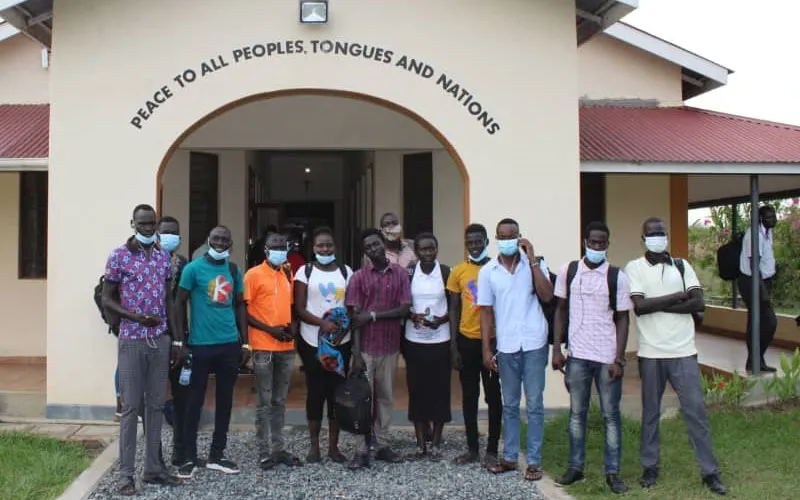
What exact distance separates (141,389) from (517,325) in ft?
8.97

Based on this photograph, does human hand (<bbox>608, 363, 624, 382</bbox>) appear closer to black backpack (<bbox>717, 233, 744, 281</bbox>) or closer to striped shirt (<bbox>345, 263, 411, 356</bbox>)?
striped shirt (<bbox>345, 263, 411, 356</bbox>)

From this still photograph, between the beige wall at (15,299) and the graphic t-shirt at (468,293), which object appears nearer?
the graphic t-shirt at (468,293)

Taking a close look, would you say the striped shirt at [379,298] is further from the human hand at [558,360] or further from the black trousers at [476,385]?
the human hand at [558,360]

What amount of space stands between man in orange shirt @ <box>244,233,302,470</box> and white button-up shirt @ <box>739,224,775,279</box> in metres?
5.66

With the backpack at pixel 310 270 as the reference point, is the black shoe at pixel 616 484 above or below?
below

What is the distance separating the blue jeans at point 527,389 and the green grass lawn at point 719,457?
1.31ft

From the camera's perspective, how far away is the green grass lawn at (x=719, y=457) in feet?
16.9

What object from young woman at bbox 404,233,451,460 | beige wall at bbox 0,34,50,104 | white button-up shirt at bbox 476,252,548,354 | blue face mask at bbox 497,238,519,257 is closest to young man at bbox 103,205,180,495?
young woman at bbox 404,233,451,460

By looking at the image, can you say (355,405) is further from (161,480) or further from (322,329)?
(161,480)

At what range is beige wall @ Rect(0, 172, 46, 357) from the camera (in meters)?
9.63

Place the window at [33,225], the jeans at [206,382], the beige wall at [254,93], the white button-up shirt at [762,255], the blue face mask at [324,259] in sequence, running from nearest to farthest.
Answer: the jeans at [206,382] < the blue face mask at [324,259] < the beige wall at [254,93] < the white button-up shirt at [762,255] < the window at [33,225]

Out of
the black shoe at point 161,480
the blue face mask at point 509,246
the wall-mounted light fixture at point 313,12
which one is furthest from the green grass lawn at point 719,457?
the wall-mounted light fixture at point 313,12

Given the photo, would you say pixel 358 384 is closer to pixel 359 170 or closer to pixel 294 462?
pixel 294 462

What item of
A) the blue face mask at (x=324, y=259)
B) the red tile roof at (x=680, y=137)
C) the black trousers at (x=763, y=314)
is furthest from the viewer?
the black trousers at (x=763, y=314)
